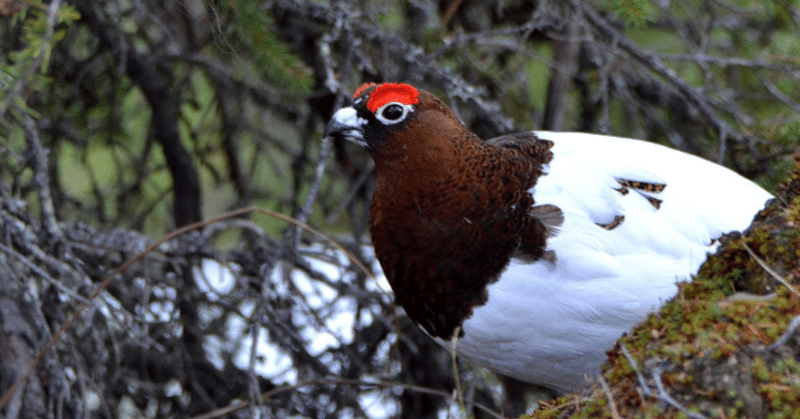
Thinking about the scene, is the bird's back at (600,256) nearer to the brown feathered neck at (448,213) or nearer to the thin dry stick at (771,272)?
the brown feathered neck at (448,213)

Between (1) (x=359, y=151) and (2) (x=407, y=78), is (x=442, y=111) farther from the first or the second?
(1) (x=359, y=151)

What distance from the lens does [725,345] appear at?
3.66 ft

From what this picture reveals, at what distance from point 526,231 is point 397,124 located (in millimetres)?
466

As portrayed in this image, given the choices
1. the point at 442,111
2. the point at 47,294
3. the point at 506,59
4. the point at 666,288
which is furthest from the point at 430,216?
the point at 506,59

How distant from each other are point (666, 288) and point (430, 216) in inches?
25.4

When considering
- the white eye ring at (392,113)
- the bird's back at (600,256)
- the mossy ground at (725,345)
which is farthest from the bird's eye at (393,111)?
the mossy ground at (725,345)

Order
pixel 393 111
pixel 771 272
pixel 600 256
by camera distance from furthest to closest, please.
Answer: pixel 393 111 < pixel 600 256 < pixel 771 272

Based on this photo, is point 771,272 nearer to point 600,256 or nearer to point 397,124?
point 600,256

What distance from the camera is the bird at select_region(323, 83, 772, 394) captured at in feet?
6.14

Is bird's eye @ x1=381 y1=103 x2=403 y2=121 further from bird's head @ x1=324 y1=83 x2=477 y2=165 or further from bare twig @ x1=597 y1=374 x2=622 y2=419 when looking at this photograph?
bare twig @ x1=597 y1=374 x2=622 y2=419

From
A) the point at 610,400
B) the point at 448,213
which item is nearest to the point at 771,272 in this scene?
the point at 610,400

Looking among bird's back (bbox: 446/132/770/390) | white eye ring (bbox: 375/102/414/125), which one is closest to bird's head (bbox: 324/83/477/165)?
white eye ring (bbox: 375/102/414/125)

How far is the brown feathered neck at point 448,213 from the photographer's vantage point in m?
1.96

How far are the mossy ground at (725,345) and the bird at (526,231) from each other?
0.44 m
